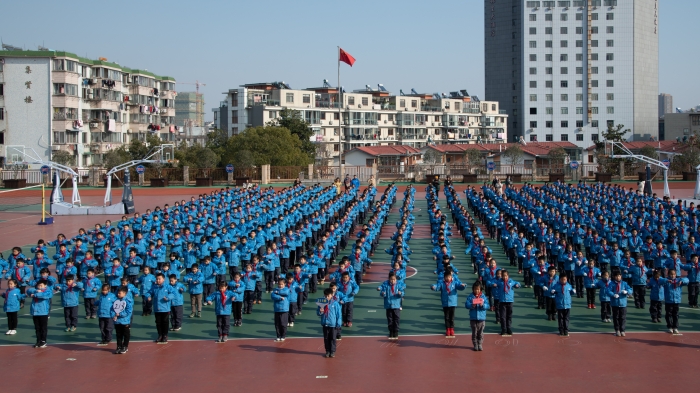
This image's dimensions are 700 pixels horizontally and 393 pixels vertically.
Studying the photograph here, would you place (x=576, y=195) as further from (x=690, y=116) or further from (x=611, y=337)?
(x=690, y=116)

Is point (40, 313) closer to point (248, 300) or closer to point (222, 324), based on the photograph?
point (222, 324)

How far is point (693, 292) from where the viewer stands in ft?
46.6

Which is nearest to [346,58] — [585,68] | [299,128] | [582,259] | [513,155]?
[513,155]

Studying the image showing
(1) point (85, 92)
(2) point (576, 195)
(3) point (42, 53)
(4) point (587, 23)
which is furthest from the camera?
(4) point (587, 23)

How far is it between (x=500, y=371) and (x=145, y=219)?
13.0 meters

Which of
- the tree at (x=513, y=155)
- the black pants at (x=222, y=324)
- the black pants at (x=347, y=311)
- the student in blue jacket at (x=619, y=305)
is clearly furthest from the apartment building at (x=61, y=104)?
the student in blue jacket at (x=619, y=305)

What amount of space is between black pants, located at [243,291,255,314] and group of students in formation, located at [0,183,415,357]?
0.09 ft

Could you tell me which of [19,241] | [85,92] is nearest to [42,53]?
[85,92]

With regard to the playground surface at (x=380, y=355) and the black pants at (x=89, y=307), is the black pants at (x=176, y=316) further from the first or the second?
the black pants at (x=89, y=307)

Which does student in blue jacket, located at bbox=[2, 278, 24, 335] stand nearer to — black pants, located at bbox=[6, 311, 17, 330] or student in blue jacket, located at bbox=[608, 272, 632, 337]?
black pants, located at bbox=[6, 311, 17, 330]

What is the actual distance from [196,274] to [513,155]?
43195 mm

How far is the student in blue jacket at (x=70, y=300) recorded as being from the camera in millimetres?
12875

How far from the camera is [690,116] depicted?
83.4 metres

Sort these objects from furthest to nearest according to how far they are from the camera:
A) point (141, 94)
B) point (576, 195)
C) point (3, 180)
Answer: point (141, 94), point (3, 180), point (576, 195)
